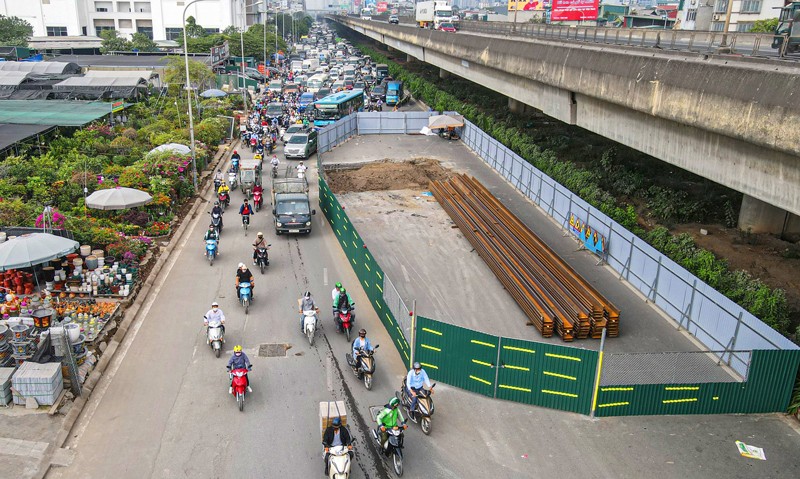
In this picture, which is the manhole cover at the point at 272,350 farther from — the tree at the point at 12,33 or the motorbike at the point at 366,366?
the tree at the point at 12,33

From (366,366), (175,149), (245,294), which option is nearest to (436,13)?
(175,149)

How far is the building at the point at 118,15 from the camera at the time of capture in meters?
98.1

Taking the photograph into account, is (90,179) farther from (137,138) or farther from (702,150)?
(702,150)

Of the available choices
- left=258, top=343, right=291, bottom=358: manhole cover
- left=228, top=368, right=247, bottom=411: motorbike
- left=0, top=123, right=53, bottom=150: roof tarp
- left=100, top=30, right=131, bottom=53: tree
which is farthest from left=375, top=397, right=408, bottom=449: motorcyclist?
left=100, top=30, right=131, bottom=53: tree

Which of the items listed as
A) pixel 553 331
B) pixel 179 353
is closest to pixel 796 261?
pixel 553 331

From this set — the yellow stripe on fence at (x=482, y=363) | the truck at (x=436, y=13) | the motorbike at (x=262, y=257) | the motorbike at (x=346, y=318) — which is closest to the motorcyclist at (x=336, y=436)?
the yellow stripe on fence at (x=482, y=363)

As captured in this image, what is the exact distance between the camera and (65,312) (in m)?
16.6

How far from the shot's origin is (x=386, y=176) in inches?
1270

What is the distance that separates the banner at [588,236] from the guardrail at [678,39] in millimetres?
6675

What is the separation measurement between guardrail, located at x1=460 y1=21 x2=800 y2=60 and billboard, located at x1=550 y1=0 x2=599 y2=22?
968 centimetres

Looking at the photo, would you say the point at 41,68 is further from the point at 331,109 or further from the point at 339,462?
the point at 339,462

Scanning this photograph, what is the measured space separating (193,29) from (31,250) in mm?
93783

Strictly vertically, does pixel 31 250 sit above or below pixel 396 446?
above

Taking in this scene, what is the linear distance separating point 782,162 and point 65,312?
17.6 metres
